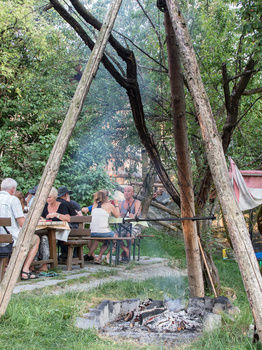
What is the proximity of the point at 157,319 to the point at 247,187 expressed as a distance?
7.59ft

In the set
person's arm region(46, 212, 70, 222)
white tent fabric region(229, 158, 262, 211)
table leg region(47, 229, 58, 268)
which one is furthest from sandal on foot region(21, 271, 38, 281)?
white tent fabric region(229, 158, 262, 211)

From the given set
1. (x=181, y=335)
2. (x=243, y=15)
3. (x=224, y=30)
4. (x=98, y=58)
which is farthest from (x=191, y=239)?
(x=224, y=30)

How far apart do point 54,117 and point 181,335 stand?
8996mm

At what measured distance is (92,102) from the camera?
29.1 ft

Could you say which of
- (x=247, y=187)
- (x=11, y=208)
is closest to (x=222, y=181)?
(x=247, y=187)

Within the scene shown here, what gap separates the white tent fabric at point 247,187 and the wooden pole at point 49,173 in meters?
2.36

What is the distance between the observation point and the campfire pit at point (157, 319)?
3691mm

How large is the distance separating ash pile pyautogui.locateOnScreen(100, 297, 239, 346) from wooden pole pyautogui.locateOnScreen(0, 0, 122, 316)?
3.56 feet

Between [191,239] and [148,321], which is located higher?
[191,239]

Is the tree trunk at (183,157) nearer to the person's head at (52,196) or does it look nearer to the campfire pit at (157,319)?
the campfire pit at (157,319)

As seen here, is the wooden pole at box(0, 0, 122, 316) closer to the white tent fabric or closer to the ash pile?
the ash pile

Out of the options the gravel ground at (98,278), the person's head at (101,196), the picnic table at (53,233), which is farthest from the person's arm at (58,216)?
the person's head at (101,196)

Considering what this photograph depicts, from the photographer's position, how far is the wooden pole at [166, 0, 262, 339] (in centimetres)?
299

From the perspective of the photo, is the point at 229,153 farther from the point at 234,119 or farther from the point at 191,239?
the point at 191,239
